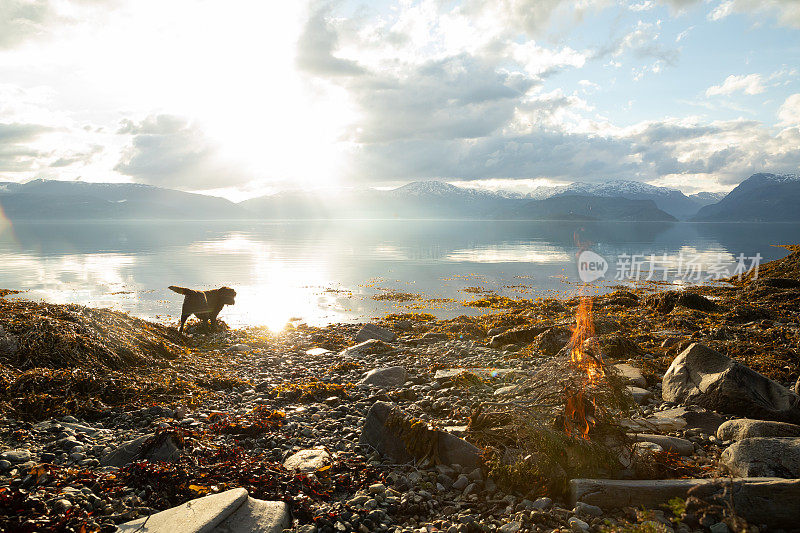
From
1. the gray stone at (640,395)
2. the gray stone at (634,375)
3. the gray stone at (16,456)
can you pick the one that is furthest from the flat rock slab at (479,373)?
the gray stone at (16,456)

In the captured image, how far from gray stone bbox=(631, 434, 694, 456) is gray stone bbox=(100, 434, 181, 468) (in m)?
7.60

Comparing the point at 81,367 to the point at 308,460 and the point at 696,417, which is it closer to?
the point at 308,460

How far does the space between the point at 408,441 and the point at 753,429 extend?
5.68 meters

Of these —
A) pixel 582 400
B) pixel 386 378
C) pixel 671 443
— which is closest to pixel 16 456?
pixel 386 378

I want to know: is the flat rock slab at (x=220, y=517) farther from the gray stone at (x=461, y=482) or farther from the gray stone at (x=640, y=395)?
the gray stone at (x=640, y=395)

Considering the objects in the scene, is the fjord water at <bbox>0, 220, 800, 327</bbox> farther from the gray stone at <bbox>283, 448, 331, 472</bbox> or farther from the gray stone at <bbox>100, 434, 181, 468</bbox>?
the gray stone at <bbox>283, 448, 331, 472</bbox>

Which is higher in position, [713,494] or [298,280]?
[713,494]

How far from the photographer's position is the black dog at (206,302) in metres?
19.4

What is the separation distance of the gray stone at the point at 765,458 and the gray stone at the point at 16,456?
10557 millimetres

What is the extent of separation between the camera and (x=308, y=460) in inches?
287

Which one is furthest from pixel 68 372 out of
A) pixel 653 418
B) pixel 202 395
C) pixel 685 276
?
pixel 685 276

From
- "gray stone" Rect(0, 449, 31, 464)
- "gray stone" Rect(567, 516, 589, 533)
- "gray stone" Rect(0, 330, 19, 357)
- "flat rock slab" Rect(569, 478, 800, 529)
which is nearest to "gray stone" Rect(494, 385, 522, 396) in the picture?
"flat rock slab" Rect(569, 478, 800, 529)

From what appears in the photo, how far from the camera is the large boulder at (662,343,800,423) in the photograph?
7.57m

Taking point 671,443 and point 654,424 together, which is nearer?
point 671,443
